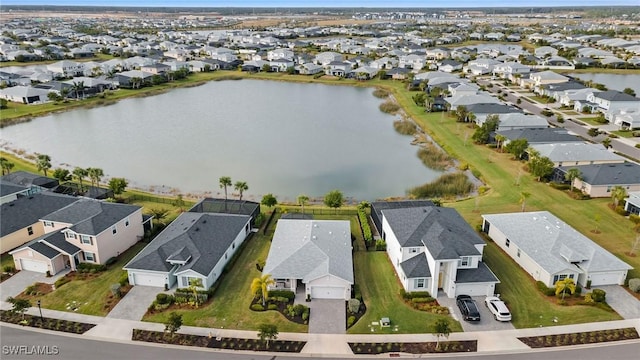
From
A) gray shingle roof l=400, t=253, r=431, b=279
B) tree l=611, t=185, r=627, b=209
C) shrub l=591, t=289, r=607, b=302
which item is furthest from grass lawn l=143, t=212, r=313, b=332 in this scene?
tree l=611, t=185, r=627, b=209

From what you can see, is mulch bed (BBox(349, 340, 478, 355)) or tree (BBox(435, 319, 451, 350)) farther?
mulch bed (BBox(349, 340, 478, 355))

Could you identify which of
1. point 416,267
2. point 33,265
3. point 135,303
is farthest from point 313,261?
point 33,265

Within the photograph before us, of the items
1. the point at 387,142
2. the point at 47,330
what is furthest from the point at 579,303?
the point at 387,142

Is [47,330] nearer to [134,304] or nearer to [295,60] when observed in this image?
[134,304]

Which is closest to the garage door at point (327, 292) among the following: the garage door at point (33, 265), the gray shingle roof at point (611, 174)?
the garage door at point (33, 265)

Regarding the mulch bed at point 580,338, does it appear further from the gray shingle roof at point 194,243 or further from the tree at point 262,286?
the gray shingle roof at point 194,243

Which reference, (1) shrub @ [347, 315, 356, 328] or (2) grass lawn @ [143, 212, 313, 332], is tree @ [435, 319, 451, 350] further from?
(2) grass lawn @ [143, 212, 313, 332]
